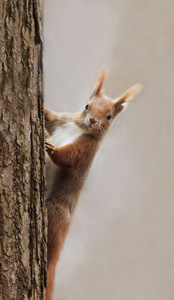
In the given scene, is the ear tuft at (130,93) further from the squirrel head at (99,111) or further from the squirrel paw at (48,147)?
the squirrel paw at (48,147)

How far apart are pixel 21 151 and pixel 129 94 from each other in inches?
32.5

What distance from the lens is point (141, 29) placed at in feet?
9.74

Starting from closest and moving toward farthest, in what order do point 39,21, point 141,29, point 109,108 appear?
point 39,21, point 109,108, point 141,29

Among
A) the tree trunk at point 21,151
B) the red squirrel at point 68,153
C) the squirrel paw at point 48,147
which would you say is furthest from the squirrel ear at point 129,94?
the tree trunk at point 21,151

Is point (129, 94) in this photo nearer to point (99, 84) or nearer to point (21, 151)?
point (99, 84)

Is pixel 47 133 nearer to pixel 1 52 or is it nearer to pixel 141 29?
pixel 1 52

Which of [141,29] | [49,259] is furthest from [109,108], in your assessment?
[141,29]

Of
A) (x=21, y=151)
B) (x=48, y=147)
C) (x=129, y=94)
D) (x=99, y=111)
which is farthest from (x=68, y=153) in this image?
(x=21, y=151)

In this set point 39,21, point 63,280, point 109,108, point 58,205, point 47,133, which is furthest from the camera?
point 63,280

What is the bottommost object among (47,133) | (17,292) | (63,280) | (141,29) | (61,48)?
(63,280)

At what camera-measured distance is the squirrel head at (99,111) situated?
5.28 ft

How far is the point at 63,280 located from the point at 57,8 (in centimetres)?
153

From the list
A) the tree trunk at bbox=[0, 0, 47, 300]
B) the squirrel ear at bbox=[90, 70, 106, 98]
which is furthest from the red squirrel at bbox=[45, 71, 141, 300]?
the tree trunk at bbox=[0, 0, 47, 300]

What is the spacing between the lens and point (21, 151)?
3.15 feet
